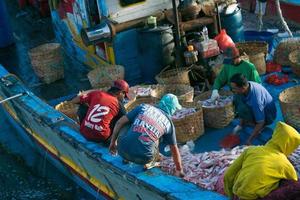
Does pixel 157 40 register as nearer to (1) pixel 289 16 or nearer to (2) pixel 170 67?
(2) pixel 170 67

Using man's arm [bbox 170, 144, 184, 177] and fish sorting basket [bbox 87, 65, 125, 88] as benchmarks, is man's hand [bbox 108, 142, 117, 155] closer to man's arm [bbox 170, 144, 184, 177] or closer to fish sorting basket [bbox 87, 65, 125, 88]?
man's arm [bbox 170, 144, 184, 177]

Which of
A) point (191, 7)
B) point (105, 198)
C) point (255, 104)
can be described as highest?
point (191, 7)

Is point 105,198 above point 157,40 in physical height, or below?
below

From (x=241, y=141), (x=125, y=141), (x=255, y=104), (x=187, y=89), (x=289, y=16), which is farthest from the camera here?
(x=289, y=16)

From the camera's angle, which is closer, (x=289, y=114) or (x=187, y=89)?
(x=289, y=114)

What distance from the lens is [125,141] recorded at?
234 inches

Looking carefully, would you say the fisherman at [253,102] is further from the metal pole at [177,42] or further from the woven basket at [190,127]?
the metal pole at [177,42]

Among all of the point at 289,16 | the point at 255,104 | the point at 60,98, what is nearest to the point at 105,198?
the point at 255,104

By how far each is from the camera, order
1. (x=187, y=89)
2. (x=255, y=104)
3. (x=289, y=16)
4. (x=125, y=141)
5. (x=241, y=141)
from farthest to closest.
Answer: (x=289, y=16)
(x=187, y=89)
(x=241, y=141)
(x=255, y=104)
(x=125, y=141)

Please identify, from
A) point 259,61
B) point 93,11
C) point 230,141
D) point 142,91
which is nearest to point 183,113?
point 230,141

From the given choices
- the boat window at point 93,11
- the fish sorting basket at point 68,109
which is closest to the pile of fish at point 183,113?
the fish sorting basket at point 68,109

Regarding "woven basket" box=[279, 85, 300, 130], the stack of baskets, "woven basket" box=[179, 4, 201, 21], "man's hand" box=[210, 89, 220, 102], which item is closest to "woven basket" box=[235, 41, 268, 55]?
the stack of baskets

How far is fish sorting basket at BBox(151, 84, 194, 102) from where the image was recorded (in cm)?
854

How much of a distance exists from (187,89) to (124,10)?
2386mm
